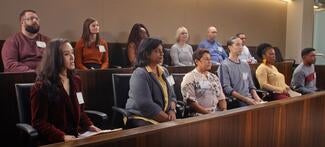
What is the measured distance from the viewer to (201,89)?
10.0 ft

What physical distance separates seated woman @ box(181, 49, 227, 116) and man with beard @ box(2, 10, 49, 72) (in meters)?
1.43

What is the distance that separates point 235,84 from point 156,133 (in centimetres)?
238

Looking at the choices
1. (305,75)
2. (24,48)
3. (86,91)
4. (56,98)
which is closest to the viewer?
(56,98)

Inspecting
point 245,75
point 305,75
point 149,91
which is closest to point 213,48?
point 305,75

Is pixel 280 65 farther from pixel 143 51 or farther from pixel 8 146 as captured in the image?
pixel 8 146

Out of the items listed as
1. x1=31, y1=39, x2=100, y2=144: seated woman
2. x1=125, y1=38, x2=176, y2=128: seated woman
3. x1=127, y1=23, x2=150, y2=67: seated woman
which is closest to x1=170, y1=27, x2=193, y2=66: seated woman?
x1=127, y1=23, x2=150, y2=67: seated woman

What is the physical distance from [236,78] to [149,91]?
52.9 inches

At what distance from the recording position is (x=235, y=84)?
3.62m

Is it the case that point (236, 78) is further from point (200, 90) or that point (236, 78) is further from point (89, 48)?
point (89, 48)

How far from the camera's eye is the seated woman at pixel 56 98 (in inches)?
79.4

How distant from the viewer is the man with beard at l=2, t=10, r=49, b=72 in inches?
131

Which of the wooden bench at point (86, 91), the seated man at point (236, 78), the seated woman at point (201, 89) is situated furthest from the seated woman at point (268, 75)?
the seated woman at point (201, 89)

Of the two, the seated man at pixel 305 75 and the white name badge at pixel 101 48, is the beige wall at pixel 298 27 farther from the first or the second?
the white name badge at pixel 101 48

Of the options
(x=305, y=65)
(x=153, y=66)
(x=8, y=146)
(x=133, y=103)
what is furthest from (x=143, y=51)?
(x=305, y=65)
